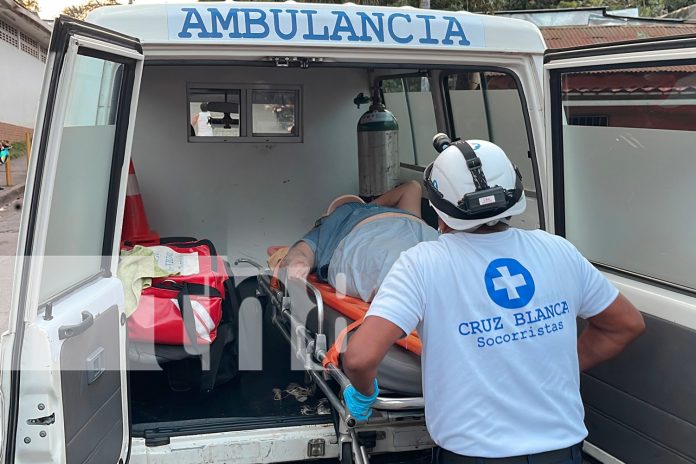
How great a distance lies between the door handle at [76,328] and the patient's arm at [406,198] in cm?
274

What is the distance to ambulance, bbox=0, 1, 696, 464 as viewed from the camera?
1.75 meters

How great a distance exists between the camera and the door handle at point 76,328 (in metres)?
1.76

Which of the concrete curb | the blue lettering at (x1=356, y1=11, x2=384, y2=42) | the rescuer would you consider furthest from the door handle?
the concrete curb

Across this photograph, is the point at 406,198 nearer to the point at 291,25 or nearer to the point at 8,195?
the point at 291,25

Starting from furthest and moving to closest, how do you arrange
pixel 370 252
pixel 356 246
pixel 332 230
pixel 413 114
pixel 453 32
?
pixel 413 114, pixel 332 230, pixel 356 246, pixel 370 252, pixel 453 32

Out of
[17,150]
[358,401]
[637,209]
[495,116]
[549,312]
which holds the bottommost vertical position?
[358,401]

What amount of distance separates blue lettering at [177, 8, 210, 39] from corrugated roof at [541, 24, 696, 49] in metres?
8.23

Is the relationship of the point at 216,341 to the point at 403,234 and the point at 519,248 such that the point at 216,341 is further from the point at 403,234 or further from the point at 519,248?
the point at 519,248

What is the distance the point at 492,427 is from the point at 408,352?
753 millimetres

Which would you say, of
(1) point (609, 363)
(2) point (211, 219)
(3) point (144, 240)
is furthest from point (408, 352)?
(2) point (211, 219)

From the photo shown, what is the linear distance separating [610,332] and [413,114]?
351cm

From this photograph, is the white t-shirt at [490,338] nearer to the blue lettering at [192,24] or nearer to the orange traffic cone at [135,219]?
the blue lettering at [192,24]

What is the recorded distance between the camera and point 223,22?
2398mm

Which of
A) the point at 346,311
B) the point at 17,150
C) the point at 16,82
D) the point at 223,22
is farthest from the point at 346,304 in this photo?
the point at 17,150
